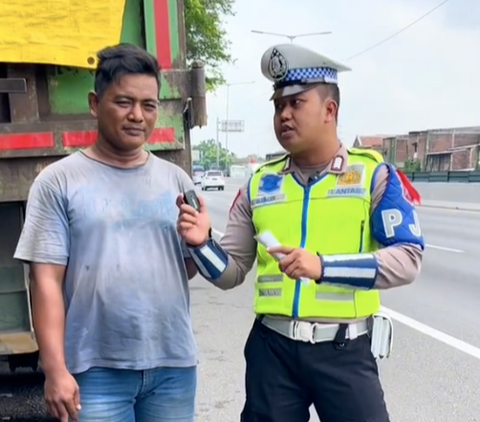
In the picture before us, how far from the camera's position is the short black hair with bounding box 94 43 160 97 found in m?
2.13

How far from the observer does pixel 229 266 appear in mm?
2375

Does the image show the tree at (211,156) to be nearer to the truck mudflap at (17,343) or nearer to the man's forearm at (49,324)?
the truck mudflap at (17,343)

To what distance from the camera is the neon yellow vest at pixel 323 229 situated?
7.16ft

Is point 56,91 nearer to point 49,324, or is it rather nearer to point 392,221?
point 49,324

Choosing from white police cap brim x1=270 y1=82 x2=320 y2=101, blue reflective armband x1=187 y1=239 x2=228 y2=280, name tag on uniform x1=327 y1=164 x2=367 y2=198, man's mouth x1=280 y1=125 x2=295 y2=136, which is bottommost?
blue reflective armband x1=187 y1=239 x2=228 y2=280

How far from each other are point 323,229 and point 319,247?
0.06m

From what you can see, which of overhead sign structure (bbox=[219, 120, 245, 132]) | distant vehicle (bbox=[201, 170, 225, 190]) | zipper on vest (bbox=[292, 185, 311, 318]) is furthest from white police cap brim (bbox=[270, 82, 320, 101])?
overhead sign structure (bbox=[219, 120, 245, 132])

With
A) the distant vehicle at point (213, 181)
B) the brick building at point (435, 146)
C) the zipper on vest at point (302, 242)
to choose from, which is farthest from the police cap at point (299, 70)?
the brick building at point (435, 146)

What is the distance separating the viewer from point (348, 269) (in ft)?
6.79

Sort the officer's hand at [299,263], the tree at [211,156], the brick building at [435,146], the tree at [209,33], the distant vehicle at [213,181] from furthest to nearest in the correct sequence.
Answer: the tree at [211,156] → the brick building at [435,146] → the distant vehicle at [213,181] → the tree at [209,33] → the officer's hand at [299,263]

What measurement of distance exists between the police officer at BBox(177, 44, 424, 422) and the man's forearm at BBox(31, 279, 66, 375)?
0.44m

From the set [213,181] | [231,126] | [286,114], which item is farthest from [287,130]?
[231,126]

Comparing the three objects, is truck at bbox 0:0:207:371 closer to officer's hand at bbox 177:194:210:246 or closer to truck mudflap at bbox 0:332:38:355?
truck mudflap at bbox 0:332:38:355

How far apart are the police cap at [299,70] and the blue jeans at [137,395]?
974mm
